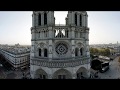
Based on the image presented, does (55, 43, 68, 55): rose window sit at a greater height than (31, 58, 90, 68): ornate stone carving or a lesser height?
greater

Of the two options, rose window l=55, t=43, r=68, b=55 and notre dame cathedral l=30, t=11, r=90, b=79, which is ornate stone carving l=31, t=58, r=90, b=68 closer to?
notre dame cathedral l=30, t=11, r=90, b=79

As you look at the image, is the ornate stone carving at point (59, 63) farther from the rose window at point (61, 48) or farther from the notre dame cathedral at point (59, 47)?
the rose window at point (61, 48)

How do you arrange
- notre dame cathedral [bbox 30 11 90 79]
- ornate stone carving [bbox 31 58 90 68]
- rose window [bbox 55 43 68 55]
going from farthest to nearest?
rose window [bbox 55 43 68 55] < notre dame cathedral [bbox 30 11 90 79] < ornate stone carving [bbox 31 58 90 68]

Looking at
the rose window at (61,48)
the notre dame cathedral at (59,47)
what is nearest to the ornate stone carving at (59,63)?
the notre dame cathedral at (59,47)

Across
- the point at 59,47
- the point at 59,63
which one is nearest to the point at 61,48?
the point at 59,47

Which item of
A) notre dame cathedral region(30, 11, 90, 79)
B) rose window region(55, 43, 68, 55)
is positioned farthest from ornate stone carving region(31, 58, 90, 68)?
rose window region(55, 43, 68, 55)

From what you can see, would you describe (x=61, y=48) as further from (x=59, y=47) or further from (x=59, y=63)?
(x=59, y=63)
